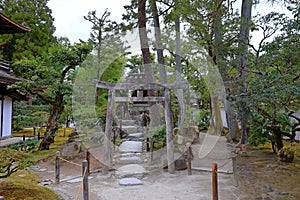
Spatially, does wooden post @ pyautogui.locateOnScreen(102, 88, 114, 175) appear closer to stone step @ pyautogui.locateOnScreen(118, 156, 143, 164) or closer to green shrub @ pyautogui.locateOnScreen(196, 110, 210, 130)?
stone step @ pyautogui.locateOnScreen(118, 156, 143, 164)

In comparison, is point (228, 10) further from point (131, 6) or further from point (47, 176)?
point (47, 176)

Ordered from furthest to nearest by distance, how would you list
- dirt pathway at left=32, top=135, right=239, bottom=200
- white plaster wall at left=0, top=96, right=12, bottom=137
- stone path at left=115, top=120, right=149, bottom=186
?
1. white plaster wall at left=0, top=96, right=12, bottom=137
2. stone path at left=115, top=120, right=149, bottom=186
3. dirt pathway at left=32, top=135, right=239, bottom=200

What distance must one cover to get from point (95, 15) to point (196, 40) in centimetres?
555

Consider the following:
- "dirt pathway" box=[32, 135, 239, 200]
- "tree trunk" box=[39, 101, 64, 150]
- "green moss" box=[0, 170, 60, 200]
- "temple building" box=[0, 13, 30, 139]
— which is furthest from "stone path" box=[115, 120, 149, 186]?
"temple building" box=[0, 13, 30, 139]

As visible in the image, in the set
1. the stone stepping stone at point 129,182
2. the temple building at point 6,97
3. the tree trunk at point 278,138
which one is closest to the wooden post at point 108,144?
the stone stepping stone at point 129,182

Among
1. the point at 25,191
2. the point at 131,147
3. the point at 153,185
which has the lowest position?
the point at 153,185

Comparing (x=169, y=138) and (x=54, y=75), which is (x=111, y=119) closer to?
(x=169, y=138)

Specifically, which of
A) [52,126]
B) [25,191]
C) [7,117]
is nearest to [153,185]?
[25,191]

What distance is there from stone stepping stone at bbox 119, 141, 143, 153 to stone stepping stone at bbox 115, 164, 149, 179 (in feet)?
4.70

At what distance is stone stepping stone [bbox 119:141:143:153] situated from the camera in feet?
26.8

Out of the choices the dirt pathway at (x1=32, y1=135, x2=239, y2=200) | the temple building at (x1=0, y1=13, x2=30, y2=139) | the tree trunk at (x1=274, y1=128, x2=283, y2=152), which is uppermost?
the temple building at (x1=0, y1=13, x2=30, y2=139)

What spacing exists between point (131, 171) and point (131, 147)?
7.76ft

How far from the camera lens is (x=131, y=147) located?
857cm

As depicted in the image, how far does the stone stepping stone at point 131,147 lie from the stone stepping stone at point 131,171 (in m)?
1.43
